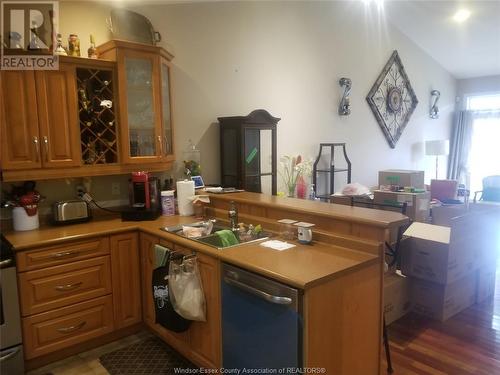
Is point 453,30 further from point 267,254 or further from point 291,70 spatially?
point 267,254

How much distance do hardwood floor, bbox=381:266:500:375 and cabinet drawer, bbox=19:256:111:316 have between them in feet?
6.54

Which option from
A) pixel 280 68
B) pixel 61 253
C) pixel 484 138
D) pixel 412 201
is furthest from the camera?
pixel 484 138

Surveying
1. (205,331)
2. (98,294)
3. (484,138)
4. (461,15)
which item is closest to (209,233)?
(205,331)

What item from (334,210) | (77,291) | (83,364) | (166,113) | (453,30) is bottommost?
(83,364)

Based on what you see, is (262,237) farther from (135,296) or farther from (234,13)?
(234,13)

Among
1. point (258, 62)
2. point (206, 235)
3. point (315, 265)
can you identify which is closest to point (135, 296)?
point (206, 235)

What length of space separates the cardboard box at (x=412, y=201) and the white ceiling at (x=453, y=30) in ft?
8.47

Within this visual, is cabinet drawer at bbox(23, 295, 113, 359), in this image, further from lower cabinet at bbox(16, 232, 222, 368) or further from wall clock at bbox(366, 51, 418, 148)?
wall clock at bbox(366, 51, 418, 148)

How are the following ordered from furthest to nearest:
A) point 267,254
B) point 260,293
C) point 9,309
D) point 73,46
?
1. point 73,46
2. point 9,309
3. point 267,254
4. point 260,293

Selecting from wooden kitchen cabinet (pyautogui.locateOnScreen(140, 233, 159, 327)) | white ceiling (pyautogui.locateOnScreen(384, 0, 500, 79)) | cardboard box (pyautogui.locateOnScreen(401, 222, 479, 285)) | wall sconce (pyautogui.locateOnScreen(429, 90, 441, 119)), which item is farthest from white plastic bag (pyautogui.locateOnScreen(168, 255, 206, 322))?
wall sconce (pyautogui.locateOnScreen(429, 90, 441, 119))

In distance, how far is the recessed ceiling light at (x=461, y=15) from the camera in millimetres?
4779

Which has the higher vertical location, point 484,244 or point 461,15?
point 461,15

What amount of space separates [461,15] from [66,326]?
5703 mm

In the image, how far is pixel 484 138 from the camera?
6887 mm
